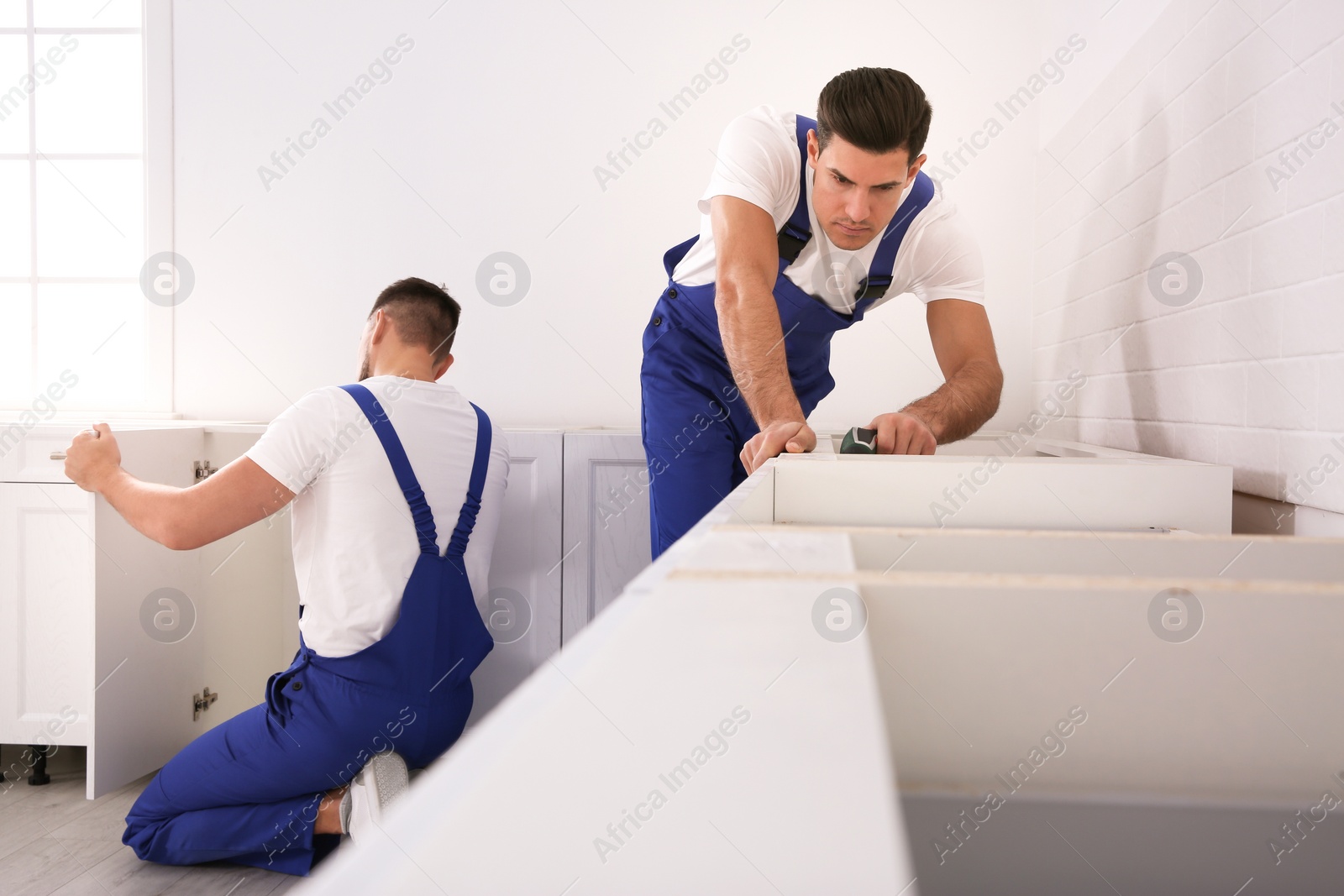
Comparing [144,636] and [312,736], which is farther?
[144,636]

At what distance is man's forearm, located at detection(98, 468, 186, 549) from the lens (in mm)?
1368

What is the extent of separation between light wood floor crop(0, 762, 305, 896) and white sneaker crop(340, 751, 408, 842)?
176 mm

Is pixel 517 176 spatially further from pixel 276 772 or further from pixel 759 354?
pixel 276 772

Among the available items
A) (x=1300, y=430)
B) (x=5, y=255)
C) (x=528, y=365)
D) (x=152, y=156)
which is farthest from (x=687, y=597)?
(x=5, y=255)

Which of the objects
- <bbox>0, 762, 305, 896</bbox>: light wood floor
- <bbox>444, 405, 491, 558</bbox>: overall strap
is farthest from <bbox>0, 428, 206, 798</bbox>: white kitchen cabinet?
<bbox>444, 405, 491, 558</bbox>: overall strap

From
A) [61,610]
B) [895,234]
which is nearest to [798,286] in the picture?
[895,234]

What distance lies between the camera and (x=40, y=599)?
A: 1.82 m

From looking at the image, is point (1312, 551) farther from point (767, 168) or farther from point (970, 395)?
point (767, 168)

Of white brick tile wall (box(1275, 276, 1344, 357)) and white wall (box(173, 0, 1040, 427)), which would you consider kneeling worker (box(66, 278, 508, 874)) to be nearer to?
white wall (box(173, 0, 1040, 427))

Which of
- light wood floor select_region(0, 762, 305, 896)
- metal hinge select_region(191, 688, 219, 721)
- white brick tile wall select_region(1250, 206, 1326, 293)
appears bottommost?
light wood floor select_region(0, 762, 305, 896)

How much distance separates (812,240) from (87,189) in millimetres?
2230

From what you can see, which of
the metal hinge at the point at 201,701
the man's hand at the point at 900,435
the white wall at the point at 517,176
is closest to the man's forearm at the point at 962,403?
the man's hand at the point at 900,435

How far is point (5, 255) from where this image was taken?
7.79 ft

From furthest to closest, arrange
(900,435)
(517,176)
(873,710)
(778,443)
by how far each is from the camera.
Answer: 1. (517,176)
2. (900,435)
3. (778,443)
4. (873,710)
